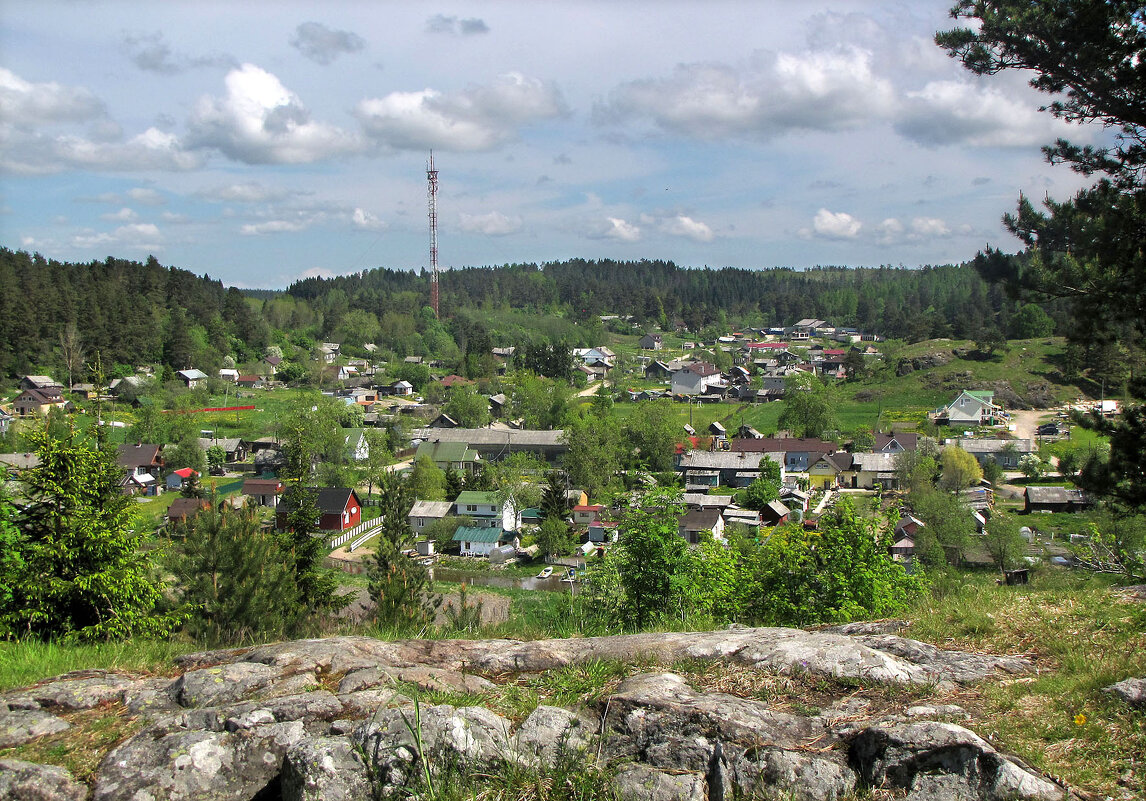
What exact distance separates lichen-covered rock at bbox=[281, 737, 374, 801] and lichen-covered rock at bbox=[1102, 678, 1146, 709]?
3525mm

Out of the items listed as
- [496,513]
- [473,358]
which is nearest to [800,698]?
[496,513]

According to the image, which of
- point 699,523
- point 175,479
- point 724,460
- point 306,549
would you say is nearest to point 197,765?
point 306,549

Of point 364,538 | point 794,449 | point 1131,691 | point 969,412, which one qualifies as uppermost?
point 1131,691

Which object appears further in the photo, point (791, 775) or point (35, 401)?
point (35, 401)

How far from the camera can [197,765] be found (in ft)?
11.2

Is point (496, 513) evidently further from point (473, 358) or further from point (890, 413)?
point (473, 358)

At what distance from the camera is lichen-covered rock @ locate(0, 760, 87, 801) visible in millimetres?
3195

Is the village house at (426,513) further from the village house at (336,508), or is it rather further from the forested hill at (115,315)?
the forested hill at (115,315)

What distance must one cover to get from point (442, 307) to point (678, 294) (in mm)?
56669

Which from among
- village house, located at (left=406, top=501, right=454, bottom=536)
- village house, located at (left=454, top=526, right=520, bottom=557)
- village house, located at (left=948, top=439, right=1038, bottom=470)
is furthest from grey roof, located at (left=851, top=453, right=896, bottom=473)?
village house, located at (left=406, top=501, right=454, bottom=536)

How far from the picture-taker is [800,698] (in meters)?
3.84

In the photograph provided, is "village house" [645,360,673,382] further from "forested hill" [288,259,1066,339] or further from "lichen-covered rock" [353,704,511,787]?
"lichen-covered rock" [353,704,511,787]

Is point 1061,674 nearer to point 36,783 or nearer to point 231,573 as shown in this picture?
point 36,783

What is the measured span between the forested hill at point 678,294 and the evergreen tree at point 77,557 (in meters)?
99.8
